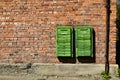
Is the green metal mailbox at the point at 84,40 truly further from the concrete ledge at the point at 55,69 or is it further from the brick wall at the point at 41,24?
the concrete ledge at the point at 55,69

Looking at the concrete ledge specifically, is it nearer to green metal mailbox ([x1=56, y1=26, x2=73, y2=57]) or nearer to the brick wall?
the brick wall

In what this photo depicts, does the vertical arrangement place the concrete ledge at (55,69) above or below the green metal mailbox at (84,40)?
below

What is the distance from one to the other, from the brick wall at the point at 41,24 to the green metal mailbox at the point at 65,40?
187 mm

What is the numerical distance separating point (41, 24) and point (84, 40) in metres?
1.18

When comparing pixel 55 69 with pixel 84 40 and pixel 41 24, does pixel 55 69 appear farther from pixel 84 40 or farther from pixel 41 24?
pixel 41 24

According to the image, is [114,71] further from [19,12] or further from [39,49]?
[19,12]

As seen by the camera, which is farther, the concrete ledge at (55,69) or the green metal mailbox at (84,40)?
the concrete ledge at (55,69)

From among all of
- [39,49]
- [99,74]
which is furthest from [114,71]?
[39,49]

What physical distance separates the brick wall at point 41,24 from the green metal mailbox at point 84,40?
0.66 feet

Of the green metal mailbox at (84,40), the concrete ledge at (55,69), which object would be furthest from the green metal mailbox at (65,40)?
the concrete ledge at (55,69)

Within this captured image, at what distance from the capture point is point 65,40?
28.2 ft

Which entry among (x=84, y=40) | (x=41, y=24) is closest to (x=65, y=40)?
(x=84, y=40)

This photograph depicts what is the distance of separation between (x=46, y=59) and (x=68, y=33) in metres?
0.91

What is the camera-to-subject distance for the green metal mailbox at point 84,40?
8.55 m
